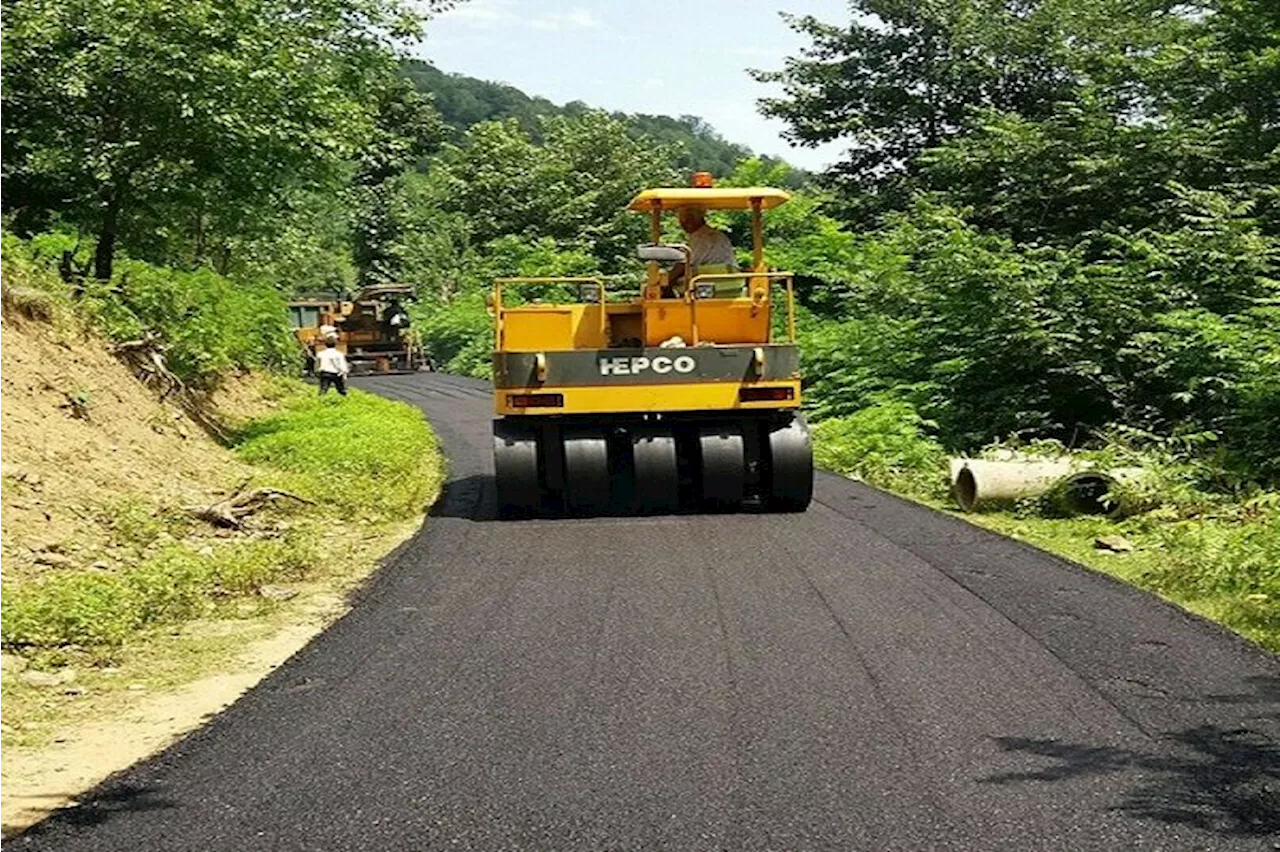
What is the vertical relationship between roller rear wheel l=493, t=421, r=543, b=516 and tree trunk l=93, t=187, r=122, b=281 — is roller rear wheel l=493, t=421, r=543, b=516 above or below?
below

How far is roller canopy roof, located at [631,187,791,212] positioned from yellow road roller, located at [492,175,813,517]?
0.08 feet

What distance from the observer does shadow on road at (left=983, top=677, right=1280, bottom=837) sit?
16.4 ft

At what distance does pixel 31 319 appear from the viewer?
14664 mm

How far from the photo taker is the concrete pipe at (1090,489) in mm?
12492

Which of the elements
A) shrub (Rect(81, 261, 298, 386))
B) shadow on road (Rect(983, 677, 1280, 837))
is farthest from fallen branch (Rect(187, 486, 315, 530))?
shadow on road (Rect(983, 677, 1280, 837))

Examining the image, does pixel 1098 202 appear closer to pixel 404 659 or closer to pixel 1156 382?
pixel 1156 382

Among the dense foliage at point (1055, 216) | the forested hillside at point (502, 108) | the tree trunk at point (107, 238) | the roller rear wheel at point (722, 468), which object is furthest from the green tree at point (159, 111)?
the forested hillside at point (502, 108)

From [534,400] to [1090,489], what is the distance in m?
4.99

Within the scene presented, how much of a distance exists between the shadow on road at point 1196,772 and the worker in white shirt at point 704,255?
321 inches

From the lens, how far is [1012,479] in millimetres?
13055

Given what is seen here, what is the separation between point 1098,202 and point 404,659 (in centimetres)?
1725

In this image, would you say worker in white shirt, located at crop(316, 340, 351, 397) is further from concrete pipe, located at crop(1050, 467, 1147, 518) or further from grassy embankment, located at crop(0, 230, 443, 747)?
concrete pipe, located at crop(1050, 467, 1147, 518)

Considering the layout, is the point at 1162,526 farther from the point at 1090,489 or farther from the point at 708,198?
the point at 708,198

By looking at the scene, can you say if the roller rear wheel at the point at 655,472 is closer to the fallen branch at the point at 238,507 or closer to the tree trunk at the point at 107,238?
the fallen branch at the point at 238,507
